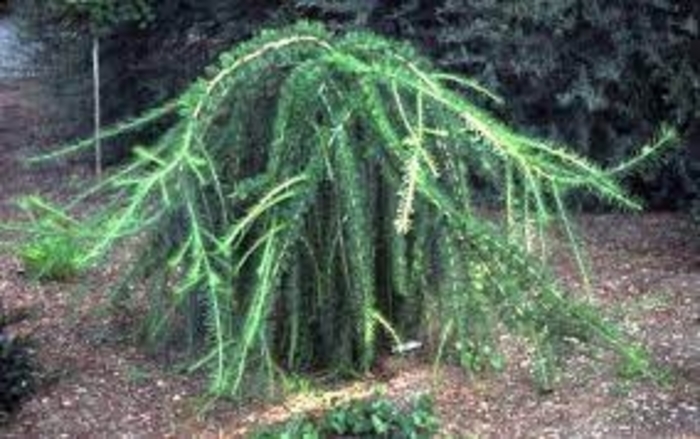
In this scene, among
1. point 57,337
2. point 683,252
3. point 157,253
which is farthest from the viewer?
point 683,252

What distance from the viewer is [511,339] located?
4.58 metres

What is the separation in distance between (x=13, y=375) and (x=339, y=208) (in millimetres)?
1186

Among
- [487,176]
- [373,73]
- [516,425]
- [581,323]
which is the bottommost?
[516,425]

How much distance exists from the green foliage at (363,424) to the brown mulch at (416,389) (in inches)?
4.8

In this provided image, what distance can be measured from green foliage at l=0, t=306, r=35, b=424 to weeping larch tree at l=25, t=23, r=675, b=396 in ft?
1.37

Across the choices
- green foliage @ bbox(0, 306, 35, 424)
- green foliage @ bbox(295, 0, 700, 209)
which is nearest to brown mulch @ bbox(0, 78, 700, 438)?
green foliage @ bbox(0, 306, 35, 424)

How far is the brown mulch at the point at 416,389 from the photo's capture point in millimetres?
3994

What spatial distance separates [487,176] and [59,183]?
3.90 meters

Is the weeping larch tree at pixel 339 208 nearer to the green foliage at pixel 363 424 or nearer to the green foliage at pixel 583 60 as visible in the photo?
the green foliage at pixel 363 424

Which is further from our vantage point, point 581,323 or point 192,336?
point 192,336

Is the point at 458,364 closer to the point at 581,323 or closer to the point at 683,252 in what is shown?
the point at 581,323

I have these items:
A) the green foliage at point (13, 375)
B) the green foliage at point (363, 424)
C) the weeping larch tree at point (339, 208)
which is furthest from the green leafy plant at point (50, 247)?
the green foliage at point (363, 424)

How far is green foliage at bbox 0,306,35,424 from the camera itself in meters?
4.11

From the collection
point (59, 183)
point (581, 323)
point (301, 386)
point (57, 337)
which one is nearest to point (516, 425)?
point (581, 323)
